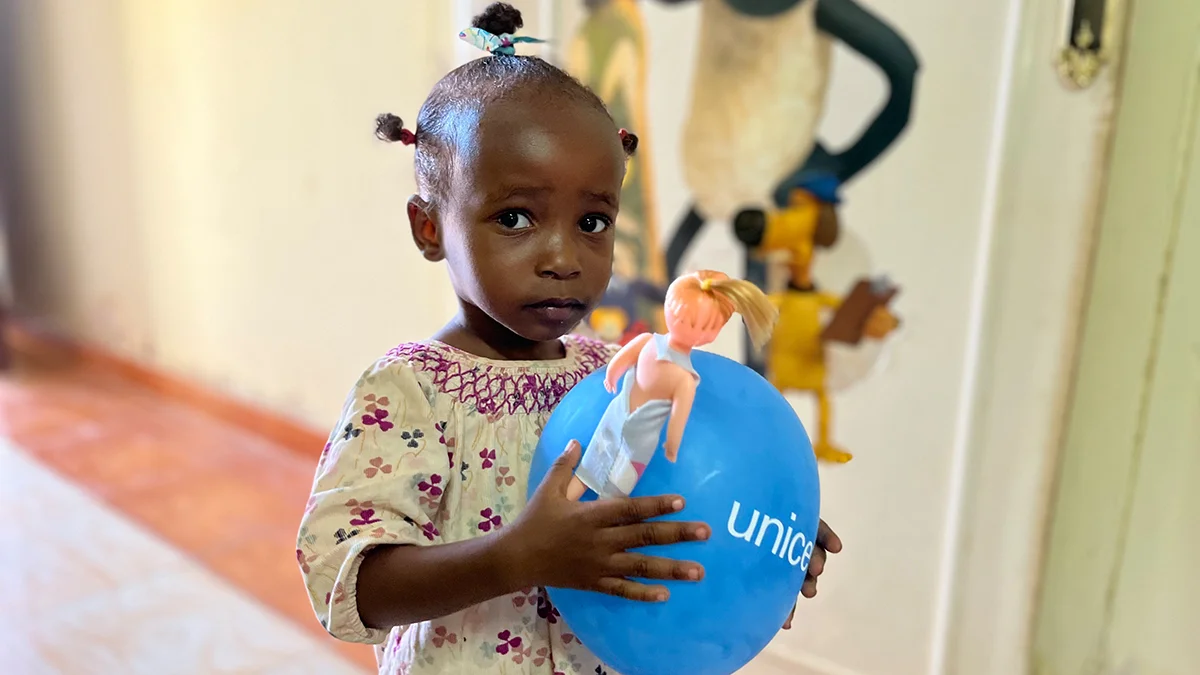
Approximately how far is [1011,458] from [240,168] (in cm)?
247

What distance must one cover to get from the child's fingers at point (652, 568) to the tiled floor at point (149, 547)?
4.40 ft

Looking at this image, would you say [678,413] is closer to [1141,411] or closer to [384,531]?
[384,531]

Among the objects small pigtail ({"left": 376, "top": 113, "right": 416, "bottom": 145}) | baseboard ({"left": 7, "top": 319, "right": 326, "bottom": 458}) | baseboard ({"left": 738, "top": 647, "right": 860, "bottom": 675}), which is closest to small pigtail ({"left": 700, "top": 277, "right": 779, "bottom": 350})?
small pigtail ({"left": 376, "top": 113, "right": 416, "bottom": 145})

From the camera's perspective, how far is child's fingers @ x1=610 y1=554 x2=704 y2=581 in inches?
23.8

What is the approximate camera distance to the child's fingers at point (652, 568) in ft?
1.99

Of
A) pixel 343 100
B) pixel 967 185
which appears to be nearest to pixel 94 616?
pixel 343 100

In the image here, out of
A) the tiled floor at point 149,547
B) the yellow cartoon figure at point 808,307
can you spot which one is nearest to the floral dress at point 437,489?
the yellow cartoon figure at point 808,307

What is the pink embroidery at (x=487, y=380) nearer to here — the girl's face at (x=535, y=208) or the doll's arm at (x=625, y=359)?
the girl's face at (x=535, y=208)

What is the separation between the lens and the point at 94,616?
1893mm

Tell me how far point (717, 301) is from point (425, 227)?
0.35 m

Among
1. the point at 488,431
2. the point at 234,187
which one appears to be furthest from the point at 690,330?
the point at 234,187

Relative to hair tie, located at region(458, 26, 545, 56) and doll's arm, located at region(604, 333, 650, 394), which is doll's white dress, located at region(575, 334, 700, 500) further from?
hair tie, located at region(458, 26, 545, 56)

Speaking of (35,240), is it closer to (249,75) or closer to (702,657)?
(249,75)

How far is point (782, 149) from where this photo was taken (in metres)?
1.55
